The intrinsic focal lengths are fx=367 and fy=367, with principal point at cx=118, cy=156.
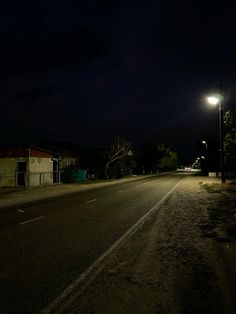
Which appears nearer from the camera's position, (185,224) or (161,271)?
(161,271)

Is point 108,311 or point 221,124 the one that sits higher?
point 221,124

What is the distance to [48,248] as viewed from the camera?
8.54 metres

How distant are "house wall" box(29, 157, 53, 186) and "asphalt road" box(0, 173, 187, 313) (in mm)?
21470

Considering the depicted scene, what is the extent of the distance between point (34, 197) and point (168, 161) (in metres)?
98.6

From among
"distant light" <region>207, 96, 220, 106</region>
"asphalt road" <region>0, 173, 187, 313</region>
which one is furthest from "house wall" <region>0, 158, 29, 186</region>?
"asphalt road" <region>0, 173, 187, 313</region>

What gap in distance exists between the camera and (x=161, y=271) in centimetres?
676

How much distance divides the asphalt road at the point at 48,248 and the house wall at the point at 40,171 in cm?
2147

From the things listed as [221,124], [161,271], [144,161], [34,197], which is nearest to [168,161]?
[144,161]

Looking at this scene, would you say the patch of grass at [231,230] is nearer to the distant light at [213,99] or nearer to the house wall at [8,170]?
the distant light at [213,99]

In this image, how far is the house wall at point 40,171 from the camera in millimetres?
36513

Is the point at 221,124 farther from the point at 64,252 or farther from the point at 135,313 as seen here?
the point at 135,313

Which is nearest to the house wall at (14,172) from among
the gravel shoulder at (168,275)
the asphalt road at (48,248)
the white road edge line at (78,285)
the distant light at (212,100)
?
the distant light at (212,100)

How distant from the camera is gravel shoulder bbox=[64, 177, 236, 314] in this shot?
16.7 feet

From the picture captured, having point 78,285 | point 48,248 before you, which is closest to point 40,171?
point 48,248
